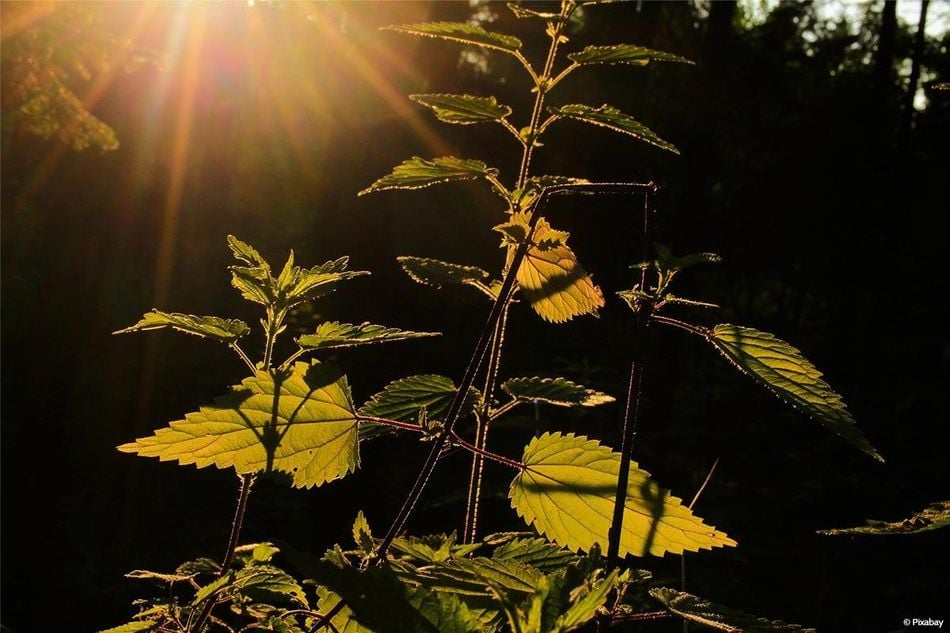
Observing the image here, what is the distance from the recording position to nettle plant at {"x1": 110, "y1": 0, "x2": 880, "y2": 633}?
0.69 m

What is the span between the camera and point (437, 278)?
3.50 feet

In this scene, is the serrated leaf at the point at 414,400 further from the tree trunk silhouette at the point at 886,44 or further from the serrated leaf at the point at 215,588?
the tree trunk silhouette at the point at 886,44

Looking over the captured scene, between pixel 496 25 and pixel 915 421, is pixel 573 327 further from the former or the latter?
pixel 496 25

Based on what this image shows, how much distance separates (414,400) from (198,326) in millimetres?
286

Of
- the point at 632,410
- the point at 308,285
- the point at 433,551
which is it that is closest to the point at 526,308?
the point at 308,285

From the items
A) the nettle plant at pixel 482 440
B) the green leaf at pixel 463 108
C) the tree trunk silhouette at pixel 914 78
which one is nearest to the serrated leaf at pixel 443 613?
the nettle plant at pixel 482 440

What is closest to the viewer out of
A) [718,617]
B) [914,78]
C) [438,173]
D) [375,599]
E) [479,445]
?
[375,599]

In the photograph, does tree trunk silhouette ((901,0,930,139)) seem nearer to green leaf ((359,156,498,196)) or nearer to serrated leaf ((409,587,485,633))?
green leaf ((359,156,498,196))

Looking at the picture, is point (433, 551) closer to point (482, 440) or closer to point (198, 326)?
point (482, 440)

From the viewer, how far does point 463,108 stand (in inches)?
43.5

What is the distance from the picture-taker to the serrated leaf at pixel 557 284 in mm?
989

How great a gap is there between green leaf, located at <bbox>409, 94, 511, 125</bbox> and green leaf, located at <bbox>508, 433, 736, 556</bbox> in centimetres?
49

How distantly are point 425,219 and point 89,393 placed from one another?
20.5 feet

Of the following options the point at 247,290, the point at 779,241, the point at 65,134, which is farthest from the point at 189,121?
the point at 247,290
